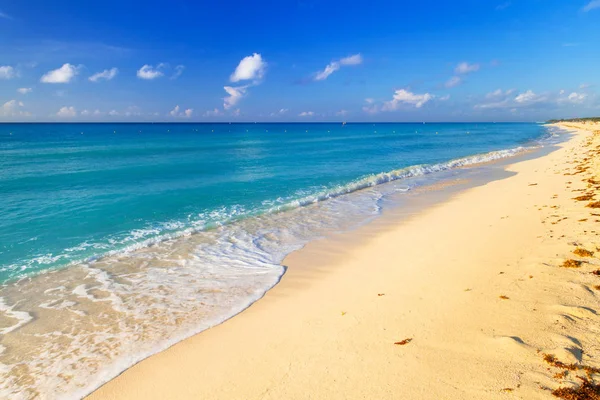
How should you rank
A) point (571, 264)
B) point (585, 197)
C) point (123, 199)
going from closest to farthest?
point (571, 264)
point (585, 197)
point (123, 199)

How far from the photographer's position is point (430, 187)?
67.0 ft

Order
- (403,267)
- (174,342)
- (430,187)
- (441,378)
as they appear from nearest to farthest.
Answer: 1. (441,378)
2. (174,342)
3. (403,267)
4. (430,187)

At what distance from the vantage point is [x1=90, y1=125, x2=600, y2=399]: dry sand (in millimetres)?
4289

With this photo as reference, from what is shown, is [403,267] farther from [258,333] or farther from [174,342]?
[174,342]

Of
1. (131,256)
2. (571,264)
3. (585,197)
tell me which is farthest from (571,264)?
(131,256)

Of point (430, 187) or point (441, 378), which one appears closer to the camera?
point (441, 378)

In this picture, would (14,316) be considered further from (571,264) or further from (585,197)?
(585,197)

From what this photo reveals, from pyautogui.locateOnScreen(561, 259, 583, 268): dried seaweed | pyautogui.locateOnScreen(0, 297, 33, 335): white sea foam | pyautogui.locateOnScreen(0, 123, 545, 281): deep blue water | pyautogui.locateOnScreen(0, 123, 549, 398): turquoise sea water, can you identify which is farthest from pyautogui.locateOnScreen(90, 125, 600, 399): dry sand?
pyautogui.locateOnScreen(0, 123, 545, 281): deep blue water

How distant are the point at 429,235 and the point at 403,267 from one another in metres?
3.00

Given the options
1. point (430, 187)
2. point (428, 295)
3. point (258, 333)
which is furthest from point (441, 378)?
point (430, 187)

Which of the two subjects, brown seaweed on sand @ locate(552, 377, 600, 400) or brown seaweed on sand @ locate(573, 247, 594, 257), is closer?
brown seaweed on sand @ locate(552, 377, 600, 400)

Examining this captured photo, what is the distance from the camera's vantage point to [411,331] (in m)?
5.41

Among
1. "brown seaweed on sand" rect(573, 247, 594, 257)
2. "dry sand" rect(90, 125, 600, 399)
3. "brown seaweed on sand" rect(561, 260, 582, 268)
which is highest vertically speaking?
"brown seaweed on sand" rect(573, 247, 594, 257)

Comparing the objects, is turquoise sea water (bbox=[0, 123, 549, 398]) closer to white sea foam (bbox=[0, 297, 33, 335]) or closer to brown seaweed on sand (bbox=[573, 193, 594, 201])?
white sea foam (bbox=[0, 297, 33, 335])
